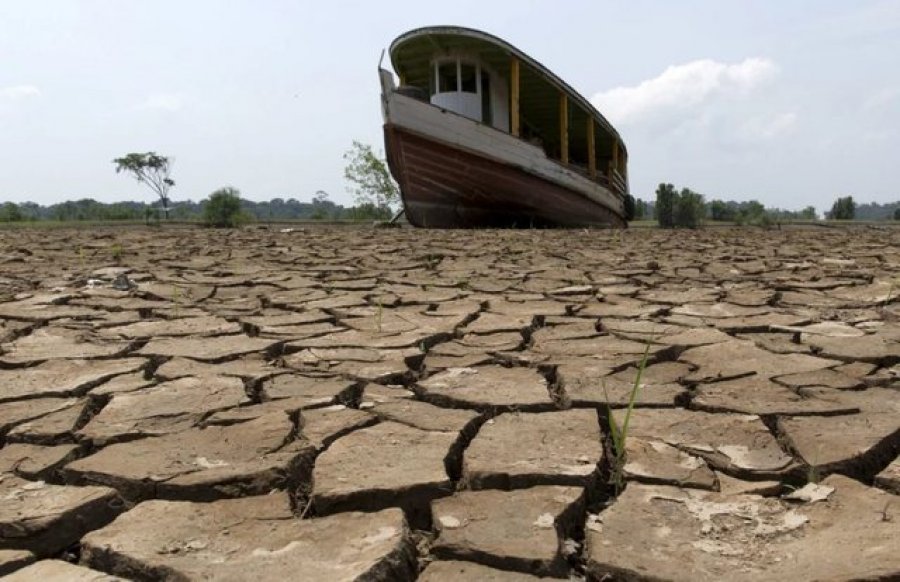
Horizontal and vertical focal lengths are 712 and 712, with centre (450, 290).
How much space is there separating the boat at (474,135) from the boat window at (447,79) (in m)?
0.02

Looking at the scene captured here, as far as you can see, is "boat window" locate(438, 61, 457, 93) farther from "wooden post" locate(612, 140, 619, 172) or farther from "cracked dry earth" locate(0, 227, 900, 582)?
"cracked dry earth" locate(0, 227, 900, 582)

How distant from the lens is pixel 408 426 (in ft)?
5.54

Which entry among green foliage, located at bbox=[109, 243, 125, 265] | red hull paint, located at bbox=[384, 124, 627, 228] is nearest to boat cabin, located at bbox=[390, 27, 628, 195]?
red hull paint, located at bbox=[384, 124, 627, 228]

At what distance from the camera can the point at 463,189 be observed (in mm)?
10555

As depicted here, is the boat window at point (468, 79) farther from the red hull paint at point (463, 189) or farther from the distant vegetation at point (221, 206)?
the distant vegetation at point (221, 206)

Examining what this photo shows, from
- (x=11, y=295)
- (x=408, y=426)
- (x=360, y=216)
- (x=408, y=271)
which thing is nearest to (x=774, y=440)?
(x=408, y=426)

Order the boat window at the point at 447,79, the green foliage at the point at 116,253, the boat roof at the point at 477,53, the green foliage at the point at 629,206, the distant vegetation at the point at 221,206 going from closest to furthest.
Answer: the green foliage at the point at 116,253
the boat roof at the point at 477,53
the boat window at the point at 447,79
the green foliage at the point at 629,206
the distant vegetation at the point at 221,206

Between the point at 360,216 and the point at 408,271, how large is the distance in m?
30.6

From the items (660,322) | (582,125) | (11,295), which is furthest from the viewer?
(582,125)

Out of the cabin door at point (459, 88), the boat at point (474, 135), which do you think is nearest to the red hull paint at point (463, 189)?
the boat at point (474, 135)

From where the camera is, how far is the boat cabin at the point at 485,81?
10102 millimetres

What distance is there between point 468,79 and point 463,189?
5.82 feet

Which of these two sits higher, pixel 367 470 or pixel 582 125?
pixel 582 125

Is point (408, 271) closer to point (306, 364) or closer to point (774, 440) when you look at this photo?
point (306, 364)
